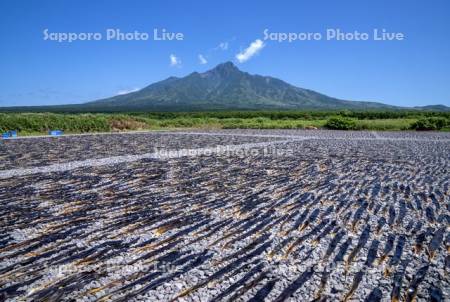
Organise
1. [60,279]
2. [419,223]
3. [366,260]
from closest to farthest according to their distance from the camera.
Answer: [60,279] → [366,260] → [419,223]

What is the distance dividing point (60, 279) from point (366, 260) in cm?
320

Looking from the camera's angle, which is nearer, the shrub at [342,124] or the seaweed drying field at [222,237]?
the seaweed drying field at [222,237]

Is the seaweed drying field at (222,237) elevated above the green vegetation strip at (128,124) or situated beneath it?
situated beneath

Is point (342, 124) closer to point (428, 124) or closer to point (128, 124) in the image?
point (428, 124)

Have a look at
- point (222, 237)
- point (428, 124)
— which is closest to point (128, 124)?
point (428, 124)

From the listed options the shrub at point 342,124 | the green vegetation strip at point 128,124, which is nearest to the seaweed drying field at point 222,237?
the green vegetation strip at point 128,124

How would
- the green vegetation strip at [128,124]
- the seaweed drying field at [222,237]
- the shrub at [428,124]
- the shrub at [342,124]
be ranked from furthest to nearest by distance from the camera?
the shrub at [342,124] < the shrub at [428,124] < the green vegetation strip at [128,124] < the seaweed drying field at [222,237]

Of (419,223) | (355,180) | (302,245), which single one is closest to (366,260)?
(302,245)

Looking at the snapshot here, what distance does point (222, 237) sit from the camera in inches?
181

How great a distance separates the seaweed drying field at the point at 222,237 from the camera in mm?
Answer: 3363

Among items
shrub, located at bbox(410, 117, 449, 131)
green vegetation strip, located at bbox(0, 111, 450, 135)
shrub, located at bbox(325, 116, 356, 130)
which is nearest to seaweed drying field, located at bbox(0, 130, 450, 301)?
green vegetation strip, located at bbox(0, 111, 450, 135)

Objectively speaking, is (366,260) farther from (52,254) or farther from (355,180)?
(355,180)

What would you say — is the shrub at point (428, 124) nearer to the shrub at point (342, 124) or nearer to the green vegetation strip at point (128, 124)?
the green vegetation strip at point (128, 124)

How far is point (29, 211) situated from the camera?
18.5 feet
